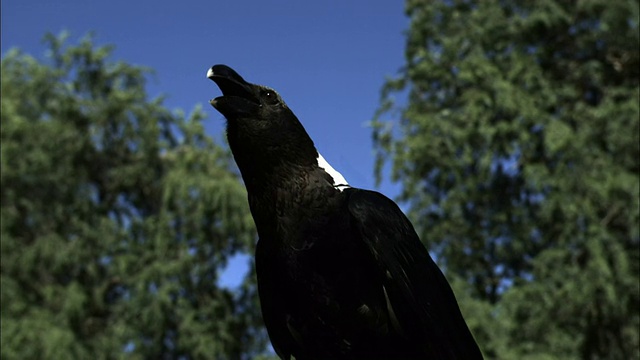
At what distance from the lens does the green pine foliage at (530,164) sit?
11.0 m

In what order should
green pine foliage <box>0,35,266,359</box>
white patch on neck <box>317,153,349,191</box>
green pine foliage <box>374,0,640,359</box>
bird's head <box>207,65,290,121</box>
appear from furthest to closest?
green pine foliage <box>0,35,266,359</box> < green pine foliage <box>374,0,640,359</box> < white patch on neck <box>317,153,349,191</box> < bird's head <box>207,65,290,121</box>

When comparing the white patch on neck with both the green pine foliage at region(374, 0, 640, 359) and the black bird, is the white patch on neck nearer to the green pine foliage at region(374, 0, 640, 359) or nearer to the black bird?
the black bird

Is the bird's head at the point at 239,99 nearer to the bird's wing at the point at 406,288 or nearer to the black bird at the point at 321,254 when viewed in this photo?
the black bird at the point at 321,254

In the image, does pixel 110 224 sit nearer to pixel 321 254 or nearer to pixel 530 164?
pixel 530 164

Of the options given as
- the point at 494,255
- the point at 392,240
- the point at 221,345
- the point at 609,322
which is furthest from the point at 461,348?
the point at 221,345

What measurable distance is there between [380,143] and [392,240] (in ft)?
37.3

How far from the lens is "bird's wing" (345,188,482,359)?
241cm

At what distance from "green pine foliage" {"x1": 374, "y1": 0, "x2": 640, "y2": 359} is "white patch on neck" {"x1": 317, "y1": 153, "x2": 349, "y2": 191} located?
28.2 feet

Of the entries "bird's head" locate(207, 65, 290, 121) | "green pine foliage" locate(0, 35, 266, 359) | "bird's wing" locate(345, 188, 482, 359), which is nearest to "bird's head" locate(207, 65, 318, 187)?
"bird's head" locate(207, 65, 290, 121)

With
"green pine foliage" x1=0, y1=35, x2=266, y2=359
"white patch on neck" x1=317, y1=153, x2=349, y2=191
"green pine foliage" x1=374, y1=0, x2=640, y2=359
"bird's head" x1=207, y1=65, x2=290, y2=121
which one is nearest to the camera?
"bird's head" x1=207, y1=65, x2=290, y2=121

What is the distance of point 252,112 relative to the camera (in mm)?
2379

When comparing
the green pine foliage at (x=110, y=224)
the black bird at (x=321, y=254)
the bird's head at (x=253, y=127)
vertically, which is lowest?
the black bird at (x=321, y=254)

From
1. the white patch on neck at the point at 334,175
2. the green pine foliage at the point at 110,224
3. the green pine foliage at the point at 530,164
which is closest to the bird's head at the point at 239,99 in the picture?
the white patch on neck at the point at 334,175

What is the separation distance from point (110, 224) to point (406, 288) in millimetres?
12917
